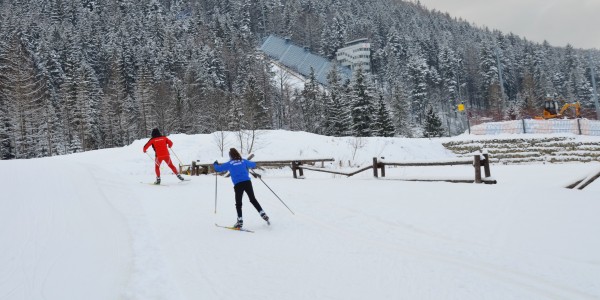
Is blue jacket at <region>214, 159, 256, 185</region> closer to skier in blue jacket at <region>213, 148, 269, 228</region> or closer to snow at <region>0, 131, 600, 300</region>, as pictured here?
skier in blue jacket at <region>213, 148, 269, 228</region>

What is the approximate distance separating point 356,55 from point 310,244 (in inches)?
3938

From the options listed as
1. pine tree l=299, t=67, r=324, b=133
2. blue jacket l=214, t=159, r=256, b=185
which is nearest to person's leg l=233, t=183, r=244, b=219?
blue jacket l=214, t=159, r=256, b=185

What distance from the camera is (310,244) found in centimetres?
646

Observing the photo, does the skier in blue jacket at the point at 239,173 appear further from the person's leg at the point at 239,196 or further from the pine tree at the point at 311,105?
the pine tree at the point at 311,105

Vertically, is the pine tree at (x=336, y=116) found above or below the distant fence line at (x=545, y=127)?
above

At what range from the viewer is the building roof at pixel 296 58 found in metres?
102

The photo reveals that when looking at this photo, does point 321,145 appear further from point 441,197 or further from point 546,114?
point 546,114

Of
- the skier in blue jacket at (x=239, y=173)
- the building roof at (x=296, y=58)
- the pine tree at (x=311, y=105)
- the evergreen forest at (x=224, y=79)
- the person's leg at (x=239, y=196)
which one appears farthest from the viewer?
the building roof at (x=296, y=58)

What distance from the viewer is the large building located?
102 meters

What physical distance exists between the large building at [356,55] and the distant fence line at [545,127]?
64.1 m

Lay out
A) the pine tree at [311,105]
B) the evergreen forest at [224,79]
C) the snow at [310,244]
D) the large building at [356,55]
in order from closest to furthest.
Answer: the snow at [310,244], the evergreen forest at [224,79], the pine tree at [311,105], the large building at [356,55]

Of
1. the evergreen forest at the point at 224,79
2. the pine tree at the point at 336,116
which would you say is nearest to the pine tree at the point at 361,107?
the evergreen forest at the point at 224,79

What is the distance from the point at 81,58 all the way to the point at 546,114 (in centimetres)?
7541

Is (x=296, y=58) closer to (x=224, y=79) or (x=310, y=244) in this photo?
(x=224, y=79)
